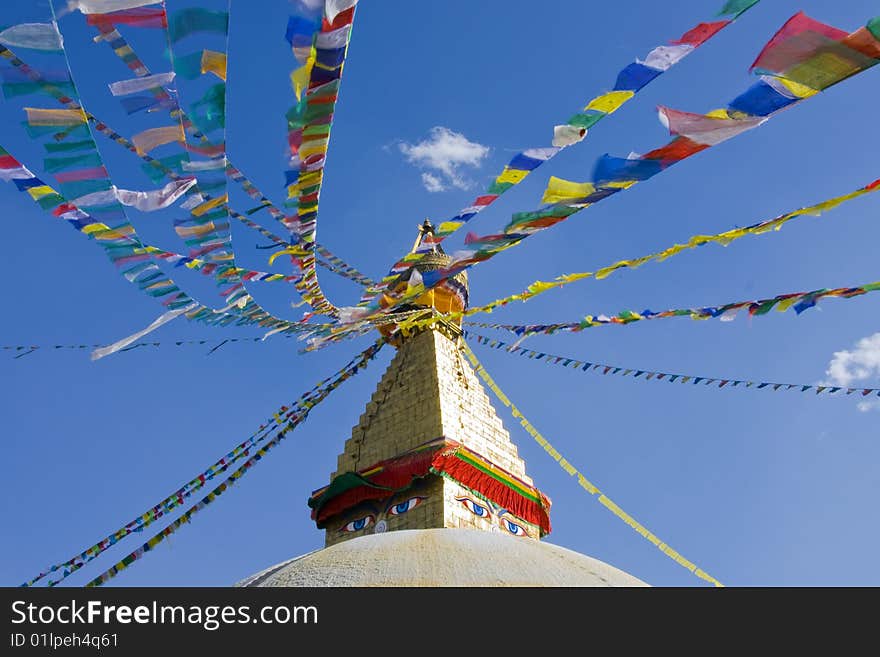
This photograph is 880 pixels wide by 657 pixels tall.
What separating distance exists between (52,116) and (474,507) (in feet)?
21.8

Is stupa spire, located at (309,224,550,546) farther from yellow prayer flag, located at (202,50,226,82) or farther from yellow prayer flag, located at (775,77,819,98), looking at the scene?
yellow prayer flag, located at (775,77,819,98)

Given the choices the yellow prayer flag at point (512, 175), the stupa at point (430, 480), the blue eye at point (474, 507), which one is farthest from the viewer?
the blue eye at point (474, 507)

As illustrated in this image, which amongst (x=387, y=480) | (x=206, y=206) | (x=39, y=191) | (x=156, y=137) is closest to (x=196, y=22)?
(x=156, y=137)

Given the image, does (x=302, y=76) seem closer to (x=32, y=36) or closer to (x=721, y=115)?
(x=32, y=36)

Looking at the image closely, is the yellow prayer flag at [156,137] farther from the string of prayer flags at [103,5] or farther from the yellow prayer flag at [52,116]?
the string of prayer flags at [103,5]

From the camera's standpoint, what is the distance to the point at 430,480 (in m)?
9.38

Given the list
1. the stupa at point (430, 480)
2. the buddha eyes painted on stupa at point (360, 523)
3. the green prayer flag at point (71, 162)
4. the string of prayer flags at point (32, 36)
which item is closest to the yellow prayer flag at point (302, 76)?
the string of prayer flags at point (32, 36)

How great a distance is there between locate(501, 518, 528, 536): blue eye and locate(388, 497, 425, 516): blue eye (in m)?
1.24

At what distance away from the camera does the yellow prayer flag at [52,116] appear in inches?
178

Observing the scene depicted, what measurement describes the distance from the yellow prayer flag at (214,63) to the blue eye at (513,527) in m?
7.11

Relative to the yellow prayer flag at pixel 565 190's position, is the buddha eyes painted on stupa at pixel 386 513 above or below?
below
